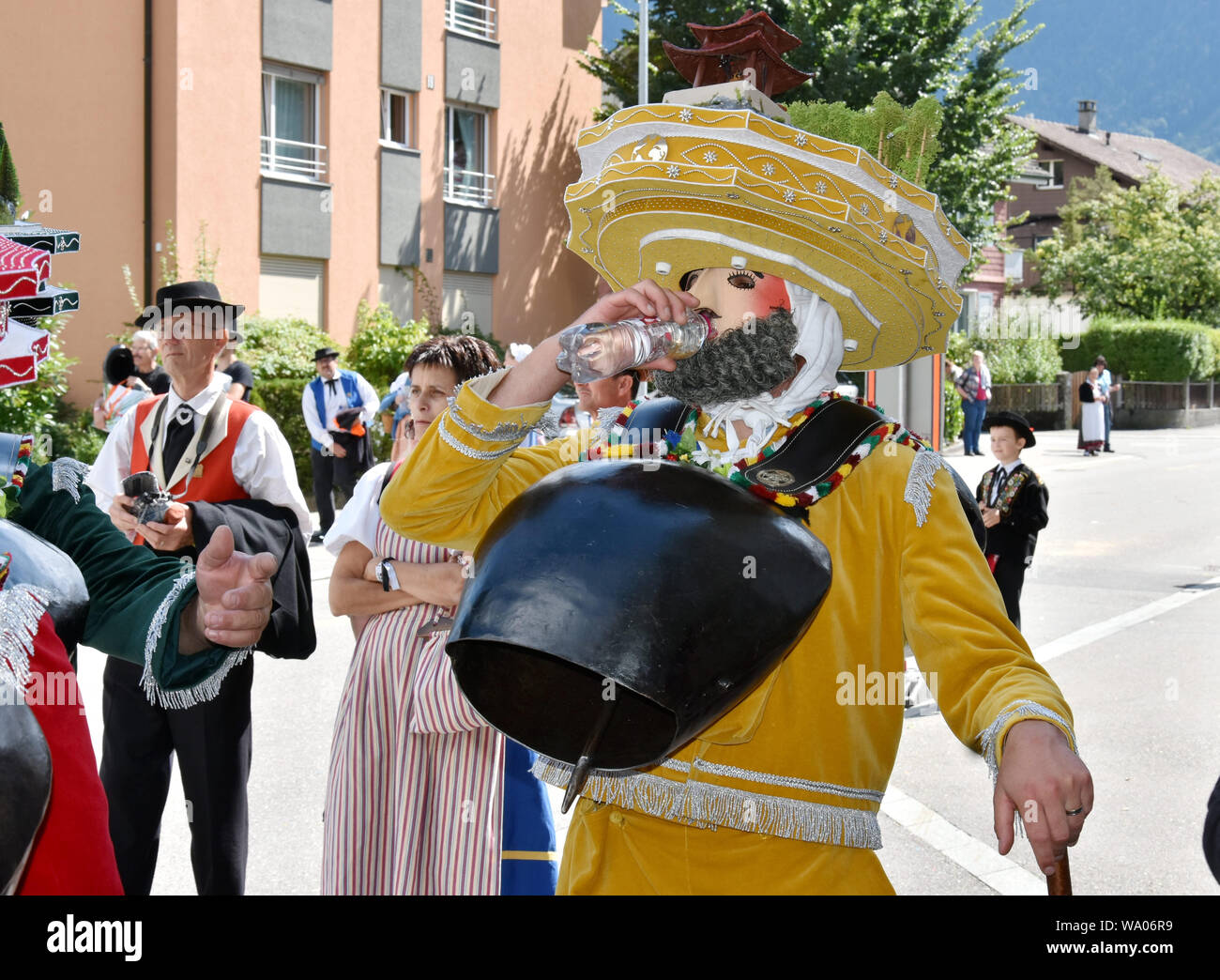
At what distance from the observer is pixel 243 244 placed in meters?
19.0

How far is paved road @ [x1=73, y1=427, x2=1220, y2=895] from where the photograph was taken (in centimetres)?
486

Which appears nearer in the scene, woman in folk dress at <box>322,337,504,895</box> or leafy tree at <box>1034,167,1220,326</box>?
woman in folk dress at <box>322,337,504,895</box>

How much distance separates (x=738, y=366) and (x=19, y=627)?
4.25 feet

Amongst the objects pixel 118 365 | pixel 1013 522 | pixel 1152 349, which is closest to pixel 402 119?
pixel 118 365

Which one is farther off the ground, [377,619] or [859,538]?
[859,538]

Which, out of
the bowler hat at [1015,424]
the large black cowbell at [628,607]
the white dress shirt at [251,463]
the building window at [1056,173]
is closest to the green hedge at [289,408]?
the bowler hat at [1015,424]

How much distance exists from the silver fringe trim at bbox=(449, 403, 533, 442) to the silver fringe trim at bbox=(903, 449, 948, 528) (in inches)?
26.6

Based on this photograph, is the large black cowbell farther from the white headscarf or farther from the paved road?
the paved road

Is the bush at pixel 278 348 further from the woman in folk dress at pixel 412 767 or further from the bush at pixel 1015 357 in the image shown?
the bush at pixel 1015 357

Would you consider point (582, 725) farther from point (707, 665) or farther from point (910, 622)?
point (910, 622)

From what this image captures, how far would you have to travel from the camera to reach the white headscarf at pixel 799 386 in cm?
242

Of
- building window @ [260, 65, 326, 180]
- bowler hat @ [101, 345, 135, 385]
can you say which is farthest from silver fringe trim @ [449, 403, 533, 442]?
building window @ [260, 65, 326, 180]
